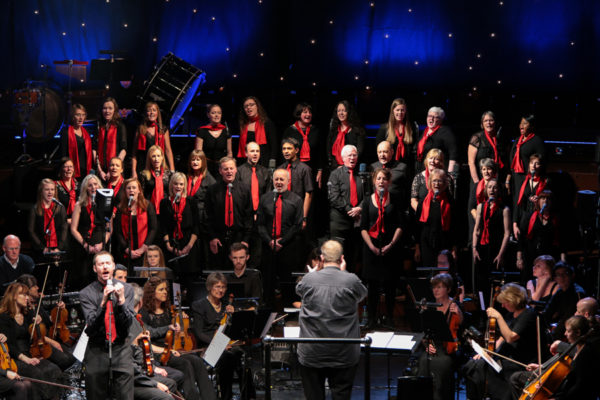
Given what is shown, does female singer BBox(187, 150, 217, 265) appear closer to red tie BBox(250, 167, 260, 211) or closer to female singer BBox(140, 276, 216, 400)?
red tie BBox(250, 167, 260, 211)

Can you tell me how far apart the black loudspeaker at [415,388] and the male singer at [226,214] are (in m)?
3.18

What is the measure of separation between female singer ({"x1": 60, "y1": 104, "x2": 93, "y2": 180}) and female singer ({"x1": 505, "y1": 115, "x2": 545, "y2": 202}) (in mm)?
4806

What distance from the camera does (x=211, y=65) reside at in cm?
1248

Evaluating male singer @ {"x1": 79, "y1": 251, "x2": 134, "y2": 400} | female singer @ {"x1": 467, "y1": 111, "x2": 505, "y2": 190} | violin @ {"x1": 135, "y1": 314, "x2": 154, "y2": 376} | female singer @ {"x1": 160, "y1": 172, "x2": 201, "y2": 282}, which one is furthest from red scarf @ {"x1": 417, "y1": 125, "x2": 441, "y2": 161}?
male singer @ {"x1": 79, "y1": 251, "x2": 134, "y2": 400}

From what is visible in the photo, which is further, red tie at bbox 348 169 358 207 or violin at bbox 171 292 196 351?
red tie at bbox 348 169 358 207

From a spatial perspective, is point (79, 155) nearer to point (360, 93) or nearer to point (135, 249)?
point (135, 249)

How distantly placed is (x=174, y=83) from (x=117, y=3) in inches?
106

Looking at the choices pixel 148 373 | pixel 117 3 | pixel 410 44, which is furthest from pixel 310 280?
pixel 117 3

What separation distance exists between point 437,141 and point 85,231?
390cm

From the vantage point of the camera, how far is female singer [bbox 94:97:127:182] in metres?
9.97

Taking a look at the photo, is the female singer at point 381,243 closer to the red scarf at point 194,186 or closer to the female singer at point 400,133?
the female singer at point 400,133

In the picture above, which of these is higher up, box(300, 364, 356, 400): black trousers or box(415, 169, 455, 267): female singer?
box(415, 169, 455, 267): female singer

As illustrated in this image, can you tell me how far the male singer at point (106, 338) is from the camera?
236 inches

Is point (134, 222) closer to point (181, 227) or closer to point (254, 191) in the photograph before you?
point (181, 227)
